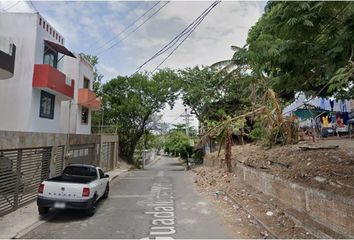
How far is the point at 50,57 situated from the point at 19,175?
32.1 ft

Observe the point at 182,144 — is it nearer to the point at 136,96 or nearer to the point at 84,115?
the point at 136,96

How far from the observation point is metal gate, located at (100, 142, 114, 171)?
29547 millimetres

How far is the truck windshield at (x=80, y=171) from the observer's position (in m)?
12.9

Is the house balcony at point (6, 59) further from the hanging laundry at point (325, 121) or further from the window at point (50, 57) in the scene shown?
the hanging laundry at point (325, 121)

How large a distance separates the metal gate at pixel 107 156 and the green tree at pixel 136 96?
6.20 meters

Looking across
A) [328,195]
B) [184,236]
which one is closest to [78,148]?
[184,236]

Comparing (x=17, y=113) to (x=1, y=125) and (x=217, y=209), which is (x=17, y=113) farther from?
(x=217, y=209)

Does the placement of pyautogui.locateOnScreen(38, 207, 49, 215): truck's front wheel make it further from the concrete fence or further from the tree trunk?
the tree trunk

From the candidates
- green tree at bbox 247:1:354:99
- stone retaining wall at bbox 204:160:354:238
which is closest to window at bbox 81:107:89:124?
stone retaining wall at bbox 204:160:354:238

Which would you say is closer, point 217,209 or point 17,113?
point 217,209

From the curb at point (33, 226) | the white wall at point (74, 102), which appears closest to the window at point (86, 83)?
the white wall at point (74, 102)

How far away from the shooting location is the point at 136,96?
3841 cm

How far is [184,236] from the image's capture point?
8.64 meters

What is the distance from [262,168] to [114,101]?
92.7ft
